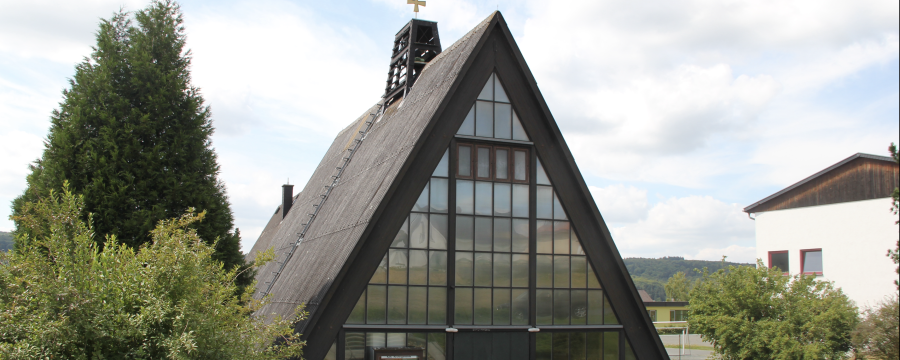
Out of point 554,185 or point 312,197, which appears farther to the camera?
point 312,197

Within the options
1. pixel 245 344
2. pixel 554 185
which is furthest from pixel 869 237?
pixel 245 344

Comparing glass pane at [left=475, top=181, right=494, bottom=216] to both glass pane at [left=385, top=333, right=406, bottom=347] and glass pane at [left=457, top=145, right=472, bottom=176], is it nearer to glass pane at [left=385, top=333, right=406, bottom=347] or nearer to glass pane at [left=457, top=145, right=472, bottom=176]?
glass pane at [left=457, top=145, right=472, bottom=176]

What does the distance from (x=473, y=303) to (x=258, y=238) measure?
22.6 m

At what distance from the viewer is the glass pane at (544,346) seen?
61.8 ft

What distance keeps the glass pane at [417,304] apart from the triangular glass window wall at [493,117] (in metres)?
4.87

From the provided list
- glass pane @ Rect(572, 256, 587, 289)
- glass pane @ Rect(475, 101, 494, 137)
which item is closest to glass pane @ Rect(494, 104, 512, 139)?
glass pane @ Rect(475, 101, 494, 137)

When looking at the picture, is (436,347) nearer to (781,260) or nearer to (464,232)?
(464,232)

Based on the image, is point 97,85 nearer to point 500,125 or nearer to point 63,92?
point 63,92

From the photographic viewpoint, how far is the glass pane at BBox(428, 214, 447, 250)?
60.3ft

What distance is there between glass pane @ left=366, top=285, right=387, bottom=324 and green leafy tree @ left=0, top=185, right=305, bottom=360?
6590 mm

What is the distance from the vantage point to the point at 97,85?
52.0ft

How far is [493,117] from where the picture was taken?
19.8 m

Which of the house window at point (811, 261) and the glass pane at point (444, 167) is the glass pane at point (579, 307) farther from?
the house window at point (811, 261)

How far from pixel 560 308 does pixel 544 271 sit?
1.20 meters
